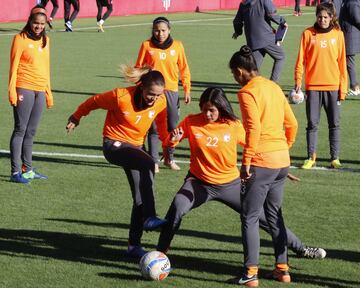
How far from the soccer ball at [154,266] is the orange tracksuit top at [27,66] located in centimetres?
426

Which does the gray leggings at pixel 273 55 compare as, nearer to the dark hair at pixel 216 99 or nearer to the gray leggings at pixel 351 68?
the gray leggings at pixel 351 68

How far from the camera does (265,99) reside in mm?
8156

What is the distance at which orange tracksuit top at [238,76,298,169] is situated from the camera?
26.4 ft

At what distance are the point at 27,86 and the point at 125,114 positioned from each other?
10.8 ft

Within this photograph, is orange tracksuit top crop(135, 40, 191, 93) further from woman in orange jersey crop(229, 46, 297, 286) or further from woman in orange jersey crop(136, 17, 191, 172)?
woman in orange jersey crop(229, 46, 297, 286)

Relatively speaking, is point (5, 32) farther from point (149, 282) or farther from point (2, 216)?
point (149, 282)

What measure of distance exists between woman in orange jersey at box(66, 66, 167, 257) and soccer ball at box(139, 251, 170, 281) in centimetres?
66

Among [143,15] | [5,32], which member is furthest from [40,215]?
[143,15]

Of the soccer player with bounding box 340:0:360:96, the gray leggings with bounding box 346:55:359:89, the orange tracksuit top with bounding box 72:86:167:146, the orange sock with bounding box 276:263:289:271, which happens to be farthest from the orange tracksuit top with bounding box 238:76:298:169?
the gray leggings with bounding box 346:55:359:89

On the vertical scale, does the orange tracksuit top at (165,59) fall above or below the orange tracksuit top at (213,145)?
below

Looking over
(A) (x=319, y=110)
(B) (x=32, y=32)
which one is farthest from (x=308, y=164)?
(B) (x=32, y=32)

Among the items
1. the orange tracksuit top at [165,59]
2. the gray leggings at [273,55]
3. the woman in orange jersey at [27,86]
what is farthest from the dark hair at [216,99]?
the gray leggings at [273,55]

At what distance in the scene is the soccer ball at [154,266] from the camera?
8.52m

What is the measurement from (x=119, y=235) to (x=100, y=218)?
73 centimetres
